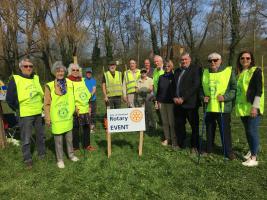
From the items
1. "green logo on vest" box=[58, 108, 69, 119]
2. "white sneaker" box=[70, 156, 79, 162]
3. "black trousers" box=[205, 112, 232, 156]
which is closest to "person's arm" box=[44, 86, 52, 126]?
"green logo on vest" box=[58, 108, 69, 119]

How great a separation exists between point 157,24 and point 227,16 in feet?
25.8

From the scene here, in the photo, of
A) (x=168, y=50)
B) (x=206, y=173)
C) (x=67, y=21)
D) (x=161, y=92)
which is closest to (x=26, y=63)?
(x=161, y=92)

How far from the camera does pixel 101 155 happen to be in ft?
21.2

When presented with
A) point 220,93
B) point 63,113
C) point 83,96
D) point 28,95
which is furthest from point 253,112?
point 28,95

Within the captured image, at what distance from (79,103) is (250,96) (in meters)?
3.43

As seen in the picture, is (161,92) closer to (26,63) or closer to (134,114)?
(134,114)

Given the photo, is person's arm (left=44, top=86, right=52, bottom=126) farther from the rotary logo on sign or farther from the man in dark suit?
the man in dark suit

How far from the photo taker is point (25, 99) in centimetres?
586

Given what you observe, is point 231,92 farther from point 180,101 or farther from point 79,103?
point 79,103

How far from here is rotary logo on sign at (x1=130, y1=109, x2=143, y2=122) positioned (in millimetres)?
6262

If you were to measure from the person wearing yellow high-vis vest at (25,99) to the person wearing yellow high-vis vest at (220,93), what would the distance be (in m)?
3.34

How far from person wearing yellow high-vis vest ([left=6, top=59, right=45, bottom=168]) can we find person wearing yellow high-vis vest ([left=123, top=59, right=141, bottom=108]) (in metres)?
2.66

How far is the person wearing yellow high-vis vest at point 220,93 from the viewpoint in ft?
18.8

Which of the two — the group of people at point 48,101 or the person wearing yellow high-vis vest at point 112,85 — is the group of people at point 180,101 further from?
the person wearing yellow high-vis vest at point 112,85
